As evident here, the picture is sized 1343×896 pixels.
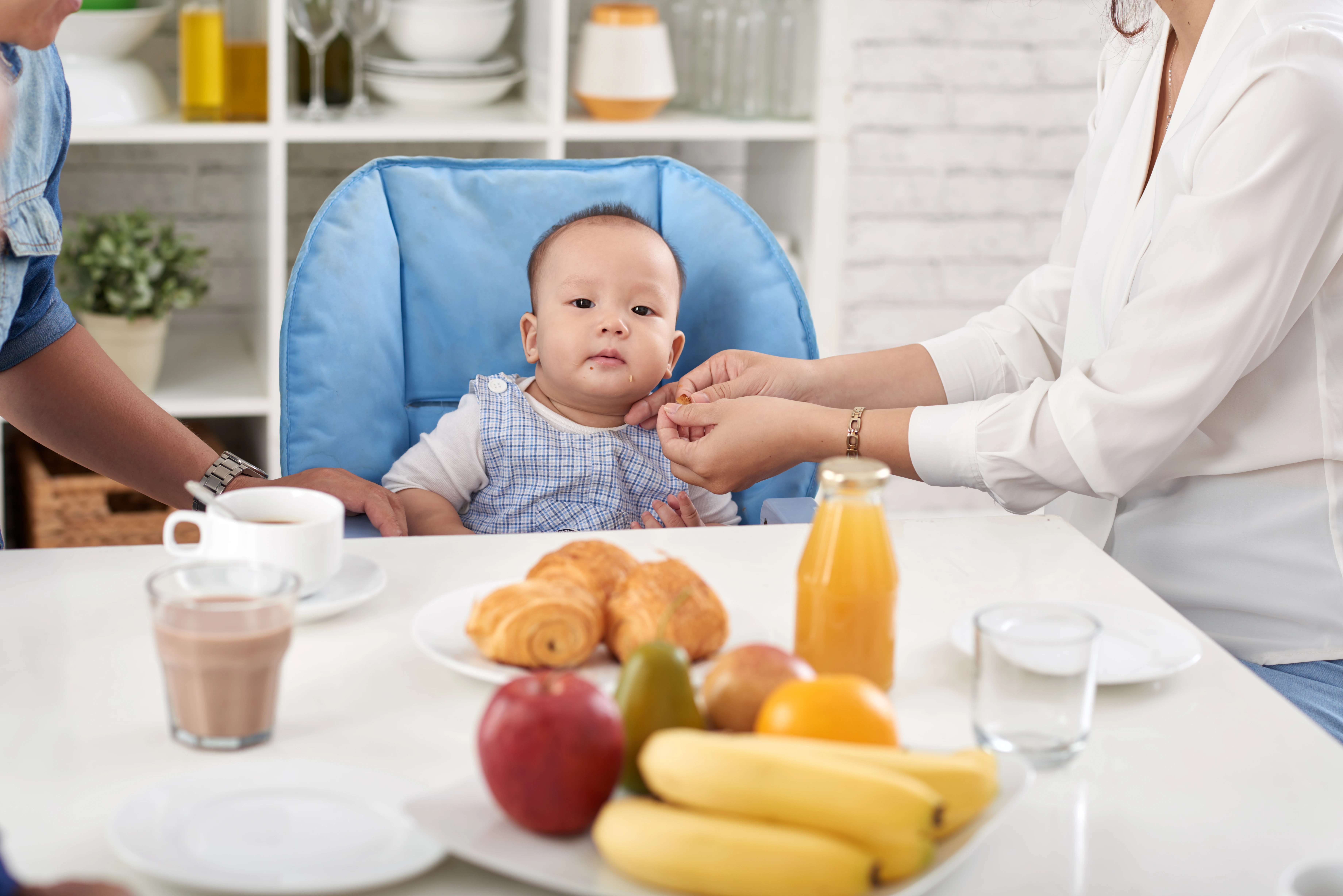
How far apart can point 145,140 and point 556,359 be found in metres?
1.26

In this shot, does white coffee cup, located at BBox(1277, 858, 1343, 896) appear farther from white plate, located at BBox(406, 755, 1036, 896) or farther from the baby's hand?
the baby's hand

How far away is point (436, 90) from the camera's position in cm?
257

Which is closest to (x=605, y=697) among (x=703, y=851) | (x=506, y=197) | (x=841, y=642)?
(x=703, y=851)

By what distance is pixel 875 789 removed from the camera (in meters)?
0.63

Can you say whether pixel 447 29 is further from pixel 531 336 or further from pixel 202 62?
pixel 531 336

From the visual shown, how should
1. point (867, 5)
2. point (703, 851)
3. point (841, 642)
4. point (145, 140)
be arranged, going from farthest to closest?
point (867, 5), point (145, 140), point (841, 642), point (703, 851)

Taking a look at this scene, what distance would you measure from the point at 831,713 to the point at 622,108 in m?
2.06

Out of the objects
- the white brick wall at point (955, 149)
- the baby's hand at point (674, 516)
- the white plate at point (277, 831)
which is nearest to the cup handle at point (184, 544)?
the white plate at point (277, 831)

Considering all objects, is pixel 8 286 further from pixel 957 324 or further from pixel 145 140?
pixel 957 324

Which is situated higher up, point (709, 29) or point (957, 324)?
point (709, 29)

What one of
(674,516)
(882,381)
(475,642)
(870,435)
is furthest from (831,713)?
(882,381)

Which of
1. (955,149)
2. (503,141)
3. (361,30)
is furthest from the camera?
(955,149)

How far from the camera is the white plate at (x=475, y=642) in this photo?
871 millimetres

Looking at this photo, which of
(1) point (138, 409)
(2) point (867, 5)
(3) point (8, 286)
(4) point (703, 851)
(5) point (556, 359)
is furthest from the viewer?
(2) point (867, 5)
